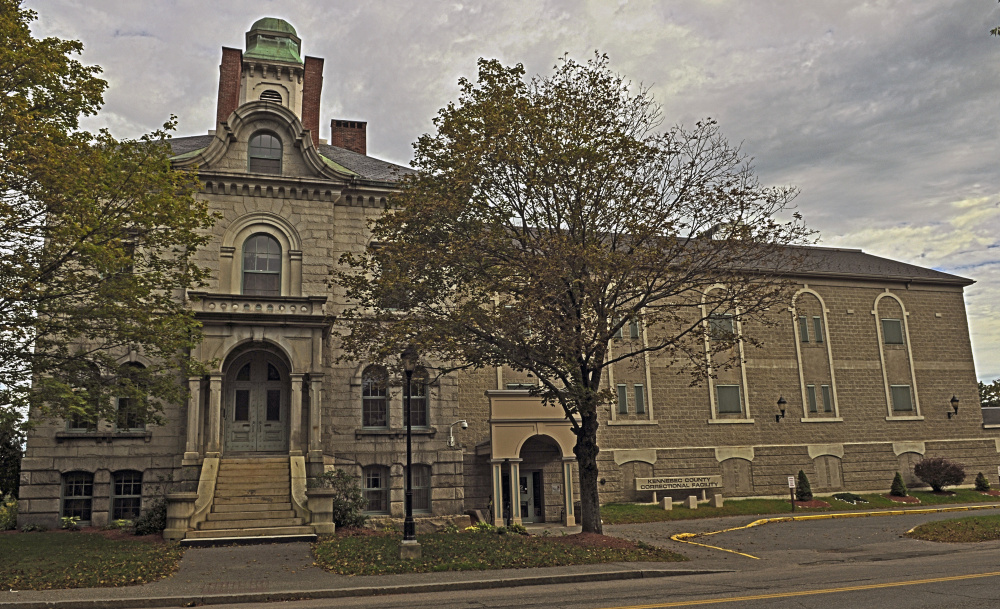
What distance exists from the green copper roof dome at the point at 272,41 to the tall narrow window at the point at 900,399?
31115 mm

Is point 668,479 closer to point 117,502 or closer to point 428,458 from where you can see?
point 428,458

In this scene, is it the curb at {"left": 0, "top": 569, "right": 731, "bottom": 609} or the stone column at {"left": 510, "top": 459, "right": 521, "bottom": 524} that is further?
the stone column at {"left": 510, "top": 459, "right": 521, "bottom": 524}

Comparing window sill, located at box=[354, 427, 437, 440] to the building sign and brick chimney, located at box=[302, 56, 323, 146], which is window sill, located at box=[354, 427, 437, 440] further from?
brick chimney, located at box=[302, 56, 323, 146]

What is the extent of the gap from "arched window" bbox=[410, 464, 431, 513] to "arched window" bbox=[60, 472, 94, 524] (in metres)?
9.72

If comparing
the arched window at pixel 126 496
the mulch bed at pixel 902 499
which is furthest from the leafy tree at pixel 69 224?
the mulch bed at pixel 902 499

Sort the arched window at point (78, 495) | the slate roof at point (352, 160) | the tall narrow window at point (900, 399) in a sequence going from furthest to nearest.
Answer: the tall narrow window at point (900, 399)
the slate roof at point (352, 160)
the arched window at point (78, 495)

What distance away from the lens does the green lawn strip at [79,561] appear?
12.7m

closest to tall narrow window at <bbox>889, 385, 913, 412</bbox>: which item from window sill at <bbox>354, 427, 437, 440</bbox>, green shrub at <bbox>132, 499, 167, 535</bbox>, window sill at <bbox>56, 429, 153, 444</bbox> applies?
window sill at <bbox>354, 427, 437, 440</bbox>

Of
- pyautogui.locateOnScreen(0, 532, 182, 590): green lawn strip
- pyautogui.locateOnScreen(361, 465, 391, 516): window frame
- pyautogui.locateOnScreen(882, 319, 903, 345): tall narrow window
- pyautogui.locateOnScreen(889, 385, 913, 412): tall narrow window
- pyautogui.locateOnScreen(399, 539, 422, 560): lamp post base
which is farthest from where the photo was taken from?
pyautogui.locateOnScreen(882, 319, 903, 345): tall narrow window

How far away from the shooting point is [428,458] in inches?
962

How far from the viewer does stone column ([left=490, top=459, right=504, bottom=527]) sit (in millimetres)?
24266

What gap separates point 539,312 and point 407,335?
11.4 ft

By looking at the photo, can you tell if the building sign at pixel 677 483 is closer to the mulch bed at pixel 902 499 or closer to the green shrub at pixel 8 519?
the mulch bed at pixel 902 499

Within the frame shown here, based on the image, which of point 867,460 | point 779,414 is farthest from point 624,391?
point 867,460
